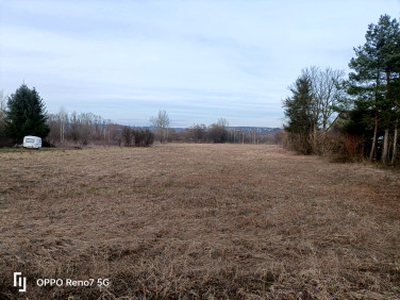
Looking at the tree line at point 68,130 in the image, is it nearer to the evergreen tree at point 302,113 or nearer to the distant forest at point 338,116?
the distant forest at point 338,116

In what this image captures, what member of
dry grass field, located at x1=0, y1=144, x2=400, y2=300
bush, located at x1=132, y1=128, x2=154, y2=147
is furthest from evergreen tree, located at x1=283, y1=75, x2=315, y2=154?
bush, located at x1=132, y1=128, x2=154, y2=147

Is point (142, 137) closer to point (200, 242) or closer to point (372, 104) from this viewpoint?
point (372, 104)

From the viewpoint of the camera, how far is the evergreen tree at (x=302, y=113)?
2320cm

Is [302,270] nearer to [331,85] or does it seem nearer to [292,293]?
[292,293]

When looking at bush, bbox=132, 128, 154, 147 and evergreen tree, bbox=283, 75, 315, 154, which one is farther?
bush, bbox=132, 128, 154, 147

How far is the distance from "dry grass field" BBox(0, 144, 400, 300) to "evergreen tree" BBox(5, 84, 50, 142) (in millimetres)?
25468

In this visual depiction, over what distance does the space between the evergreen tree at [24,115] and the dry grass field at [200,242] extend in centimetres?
2547

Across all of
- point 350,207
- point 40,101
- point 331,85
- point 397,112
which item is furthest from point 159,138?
point 350,207

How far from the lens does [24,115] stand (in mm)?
27688

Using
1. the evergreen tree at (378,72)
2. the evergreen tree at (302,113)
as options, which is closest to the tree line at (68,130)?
the evergreen tree at (302,113)

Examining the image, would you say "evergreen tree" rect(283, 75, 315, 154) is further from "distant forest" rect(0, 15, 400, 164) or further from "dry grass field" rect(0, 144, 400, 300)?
"dry grass field" rect(0, 144, 400, 300)

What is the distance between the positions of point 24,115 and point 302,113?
104 ft

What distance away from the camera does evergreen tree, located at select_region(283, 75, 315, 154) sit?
76.1 feet

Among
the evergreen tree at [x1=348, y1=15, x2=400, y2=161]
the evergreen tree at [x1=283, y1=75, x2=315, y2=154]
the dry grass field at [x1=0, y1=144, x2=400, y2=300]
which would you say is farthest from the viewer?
the evergreen tree at [x1=283, y1=75, x2=315, y2=154]
